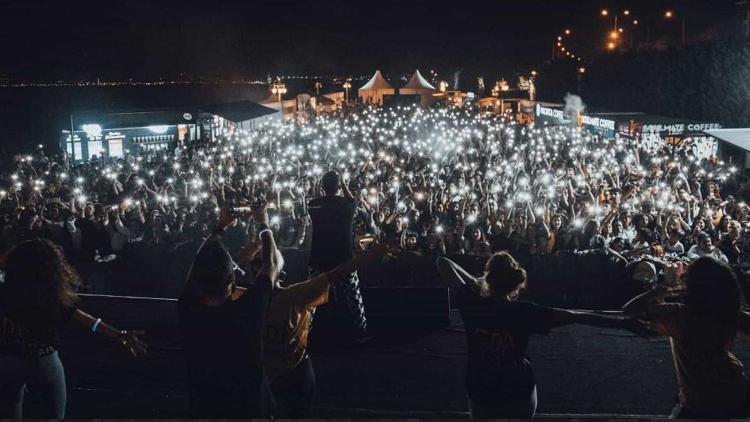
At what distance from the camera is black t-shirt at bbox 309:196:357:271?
4.33 m

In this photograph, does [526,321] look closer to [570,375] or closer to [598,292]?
[570,375]

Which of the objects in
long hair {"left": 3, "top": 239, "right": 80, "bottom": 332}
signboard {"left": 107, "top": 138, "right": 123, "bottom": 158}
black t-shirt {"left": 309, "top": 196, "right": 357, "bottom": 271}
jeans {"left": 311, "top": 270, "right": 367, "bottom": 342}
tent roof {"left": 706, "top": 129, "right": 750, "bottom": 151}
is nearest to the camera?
long hair {"left": 3, "top": 239, "right": 80, "bottom": 332}

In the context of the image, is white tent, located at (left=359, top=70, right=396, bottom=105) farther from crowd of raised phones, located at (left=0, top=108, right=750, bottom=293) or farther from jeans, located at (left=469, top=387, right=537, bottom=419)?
jeans, located at (left=469, top=387, right=537, bottom=419)

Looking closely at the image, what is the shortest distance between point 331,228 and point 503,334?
2.03m

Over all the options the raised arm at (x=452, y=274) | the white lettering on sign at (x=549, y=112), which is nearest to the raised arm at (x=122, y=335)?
the raised arm at (x=452, y=274)

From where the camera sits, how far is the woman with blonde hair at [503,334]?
2494 millimetres

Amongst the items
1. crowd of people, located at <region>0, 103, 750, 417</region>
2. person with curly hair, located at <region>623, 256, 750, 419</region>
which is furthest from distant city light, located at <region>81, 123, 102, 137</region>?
person with curly hair, located at <region>623, 256, 750, 419</region>

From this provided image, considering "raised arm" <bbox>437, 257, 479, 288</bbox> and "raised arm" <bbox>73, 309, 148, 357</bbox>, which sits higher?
"raised arm" <bbox>437, 257, 479, 288</bbox>

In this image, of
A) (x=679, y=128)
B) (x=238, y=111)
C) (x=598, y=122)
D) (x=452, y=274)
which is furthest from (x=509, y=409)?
(x=598, y=122)

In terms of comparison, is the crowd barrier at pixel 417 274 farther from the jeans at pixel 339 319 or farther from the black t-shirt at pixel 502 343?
the black t-shirt at pixel 502 343

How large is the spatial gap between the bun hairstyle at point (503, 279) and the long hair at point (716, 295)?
0.64m

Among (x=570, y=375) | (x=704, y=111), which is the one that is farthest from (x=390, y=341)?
(x=704, y=111)

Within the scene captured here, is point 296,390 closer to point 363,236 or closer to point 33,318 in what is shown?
point 33,318

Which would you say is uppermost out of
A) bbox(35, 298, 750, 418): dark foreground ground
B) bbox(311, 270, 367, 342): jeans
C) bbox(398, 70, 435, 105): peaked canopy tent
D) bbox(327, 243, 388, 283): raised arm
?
bbox(398, 70, 435, 105): peaked canopy tent
